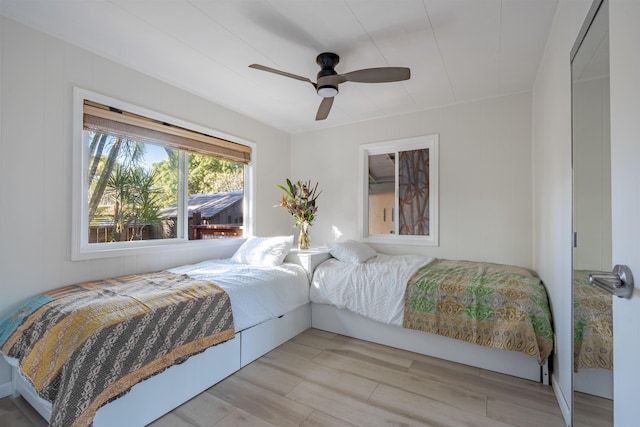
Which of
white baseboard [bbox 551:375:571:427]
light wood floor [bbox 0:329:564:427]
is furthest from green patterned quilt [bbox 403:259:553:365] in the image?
light wood floor [bbox 0:329:564:427]

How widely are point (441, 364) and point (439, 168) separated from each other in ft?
6.93

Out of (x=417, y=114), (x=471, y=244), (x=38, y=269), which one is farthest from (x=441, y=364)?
(x=38, y=269)

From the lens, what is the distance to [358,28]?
1968 mm

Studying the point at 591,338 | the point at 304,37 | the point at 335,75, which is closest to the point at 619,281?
the point at 591,338

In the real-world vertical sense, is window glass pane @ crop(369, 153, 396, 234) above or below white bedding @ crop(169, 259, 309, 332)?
above

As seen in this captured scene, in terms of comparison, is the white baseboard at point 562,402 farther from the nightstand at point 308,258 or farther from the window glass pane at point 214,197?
the window glass pane at point 214,197

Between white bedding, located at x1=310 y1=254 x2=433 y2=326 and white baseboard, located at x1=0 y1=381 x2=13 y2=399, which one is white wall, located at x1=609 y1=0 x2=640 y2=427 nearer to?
white bedding, located at x1=310 y1=254 x2=433 y2=326

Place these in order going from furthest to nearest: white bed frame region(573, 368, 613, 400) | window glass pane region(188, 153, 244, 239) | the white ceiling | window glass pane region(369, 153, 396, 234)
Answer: window glass pane region(369, 153, 396, 234)
window glass pane region(188, 153, 244, 239)
the white ceiling
white bed frame region(573, 368, 613, 400)

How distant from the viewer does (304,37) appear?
2064mm

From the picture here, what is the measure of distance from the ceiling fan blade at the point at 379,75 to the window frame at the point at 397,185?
165 centimetres

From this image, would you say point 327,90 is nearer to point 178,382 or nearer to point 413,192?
point 413,192

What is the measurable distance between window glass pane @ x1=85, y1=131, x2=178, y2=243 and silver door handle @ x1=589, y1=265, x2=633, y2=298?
3073 millimetres

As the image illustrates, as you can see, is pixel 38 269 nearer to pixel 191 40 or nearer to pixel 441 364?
pixel 191 40

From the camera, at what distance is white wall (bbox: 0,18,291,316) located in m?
1.87
